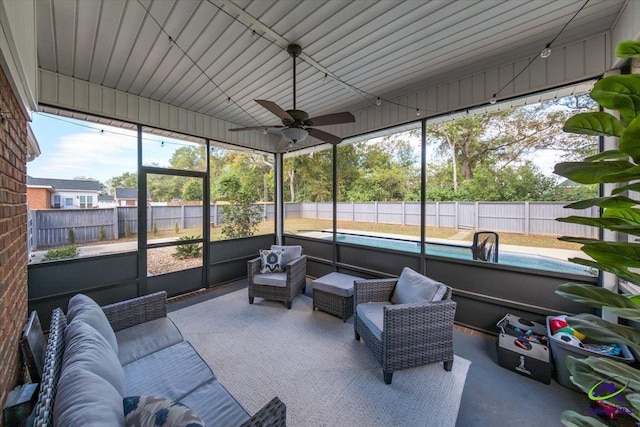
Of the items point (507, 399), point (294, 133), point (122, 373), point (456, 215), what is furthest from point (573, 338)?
point (122, 373)

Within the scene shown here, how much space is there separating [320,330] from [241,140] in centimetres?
384

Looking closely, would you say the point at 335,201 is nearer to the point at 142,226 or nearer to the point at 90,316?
the point at 142,226

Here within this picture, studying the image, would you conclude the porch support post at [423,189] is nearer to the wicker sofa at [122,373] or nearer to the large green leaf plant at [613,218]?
the large green leaf plant at [613,218]

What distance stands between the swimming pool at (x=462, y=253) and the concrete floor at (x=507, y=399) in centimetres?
109

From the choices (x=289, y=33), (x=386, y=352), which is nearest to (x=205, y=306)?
(x=386, y=352)

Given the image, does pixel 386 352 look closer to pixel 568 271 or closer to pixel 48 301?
pixel 568 271

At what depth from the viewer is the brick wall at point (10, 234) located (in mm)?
1146

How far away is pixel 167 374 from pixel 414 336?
194 centimetres

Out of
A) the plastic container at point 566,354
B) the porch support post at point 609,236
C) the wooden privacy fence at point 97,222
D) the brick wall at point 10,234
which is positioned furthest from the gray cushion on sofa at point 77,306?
the porch support post at point 609,236

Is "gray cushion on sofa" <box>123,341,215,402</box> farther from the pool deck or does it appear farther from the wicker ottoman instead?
the pool deck

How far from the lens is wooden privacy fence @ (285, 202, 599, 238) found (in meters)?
2.66

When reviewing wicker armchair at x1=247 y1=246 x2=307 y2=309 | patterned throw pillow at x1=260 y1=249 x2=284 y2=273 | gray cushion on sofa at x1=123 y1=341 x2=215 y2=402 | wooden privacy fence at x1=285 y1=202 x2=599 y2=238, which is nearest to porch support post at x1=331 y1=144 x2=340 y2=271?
wooden privacy fence at x1=285 y1=202 x2=599 y2=238

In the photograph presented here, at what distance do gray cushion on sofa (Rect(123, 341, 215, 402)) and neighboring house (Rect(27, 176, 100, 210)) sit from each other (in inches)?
101

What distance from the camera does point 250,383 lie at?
6.95 ft
